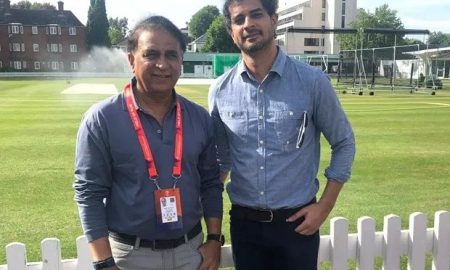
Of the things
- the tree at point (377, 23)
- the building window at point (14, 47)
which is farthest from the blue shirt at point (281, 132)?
the building window at point (14, 47)

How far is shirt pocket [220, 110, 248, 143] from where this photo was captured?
9.40ft

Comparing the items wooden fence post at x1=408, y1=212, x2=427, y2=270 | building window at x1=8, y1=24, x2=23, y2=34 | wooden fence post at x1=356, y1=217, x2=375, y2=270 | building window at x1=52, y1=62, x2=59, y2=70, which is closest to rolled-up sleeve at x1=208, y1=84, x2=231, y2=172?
wooden fence post at x1=356, y1=217, x2=375, y2=270

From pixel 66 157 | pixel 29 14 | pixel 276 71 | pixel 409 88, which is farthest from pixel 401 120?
pixel 29 14

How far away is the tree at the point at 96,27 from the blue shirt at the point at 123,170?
9885 centimetres

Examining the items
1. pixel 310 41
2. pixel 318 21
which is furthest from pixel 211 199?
pixel 318 21

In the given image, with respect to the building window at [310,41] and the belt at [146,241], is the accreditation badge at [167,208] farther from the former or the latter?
the building window at [310,41]

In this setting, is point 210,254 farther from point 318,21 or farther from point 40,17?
point 318,21

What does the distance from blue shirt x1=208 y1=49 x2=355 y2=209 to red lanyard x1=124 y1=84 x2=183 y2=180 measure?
431mm

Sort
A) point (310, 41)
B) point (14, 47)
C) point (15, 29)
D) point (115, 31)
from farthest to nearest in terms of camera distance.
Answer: point (115, 31) → point (310, 41) → point (15, 29) → point (14, 47)

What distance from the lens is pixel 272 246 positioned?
9.43 feet

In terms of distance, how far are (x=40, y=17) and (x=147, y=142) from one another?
100645 millimetres

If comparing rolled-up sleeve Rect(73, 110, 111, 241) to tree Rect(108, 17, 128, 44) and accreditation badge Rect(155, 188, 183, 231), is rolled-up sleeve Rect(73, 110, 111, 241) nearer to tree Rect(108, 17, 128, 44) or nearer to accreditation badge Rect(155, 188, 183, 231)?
accreditation badge Rect(155, 188, 183, 231)

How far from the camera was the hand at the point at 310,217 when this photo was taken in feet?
9.27

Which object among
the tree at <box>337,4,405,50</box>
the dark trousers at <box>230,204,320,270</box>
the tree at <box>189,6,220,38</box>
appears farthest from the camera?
the tree at <box>189,6,220,38</box>
